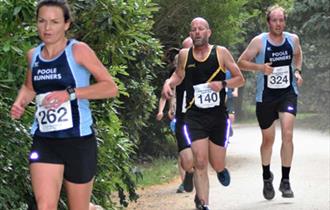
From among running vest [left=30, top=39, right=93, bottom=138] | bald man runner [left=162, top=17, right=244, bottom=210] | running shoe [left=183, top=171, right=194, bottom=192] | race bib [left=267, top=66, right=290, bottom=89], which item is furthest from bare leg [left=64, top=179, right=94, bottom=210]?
running shoe [left=183, top=171, right=194, bottom=192]

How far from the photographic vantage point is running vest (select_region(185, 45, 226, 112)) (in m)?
8.32

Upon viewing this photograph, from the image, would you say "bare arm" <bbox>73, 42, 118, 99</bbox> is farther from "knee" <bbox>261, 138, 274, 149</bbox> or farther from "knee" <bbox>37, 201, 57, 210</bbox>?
"knee" <bbox>261, 138, 274, 149</bbox>

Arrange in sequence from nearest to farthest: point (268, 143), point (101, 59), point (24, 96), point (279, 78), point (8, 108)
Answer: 1. point (24, 96)
2. point (8, 108)
3. point (101, 59)
4. point (279, 78)
5. point (268, 143)

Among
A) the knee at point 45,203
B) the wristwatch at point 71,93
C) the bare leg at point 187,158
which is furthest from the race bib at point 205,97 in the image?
the knee at point 45,203

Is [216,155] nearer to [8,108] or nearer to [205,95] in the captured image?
[205,95]

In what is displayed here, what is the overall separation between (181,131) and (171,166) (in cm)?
600

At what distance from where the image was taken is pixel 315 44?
2858 centimetres

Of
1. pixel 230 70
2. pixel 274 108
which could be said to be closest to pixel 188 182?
pixel 274 108

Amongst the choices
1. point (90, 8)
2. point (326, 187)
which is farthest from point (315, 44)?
point (90, 8)

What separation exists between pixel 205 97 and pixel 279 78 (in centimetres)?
131

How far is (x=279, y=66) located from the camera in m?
9.30

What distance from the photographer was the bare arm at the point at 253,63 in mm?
9172

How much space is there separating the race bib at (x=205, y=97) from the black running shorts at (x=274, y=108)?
1.19 metres

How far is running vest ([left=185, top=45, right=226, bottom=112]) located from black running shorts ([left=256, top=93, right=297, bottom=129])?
1.07 meters
